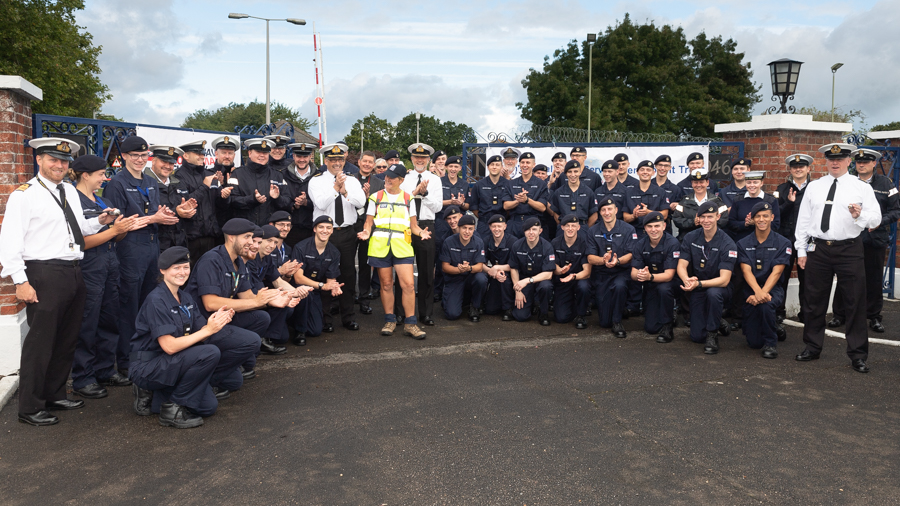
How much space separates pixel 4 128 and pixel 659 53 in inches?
1486

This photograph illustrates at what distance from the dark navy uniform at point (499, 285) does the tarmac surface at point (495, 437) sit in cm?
177

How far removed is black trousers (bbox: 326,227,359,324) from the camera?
7809 millimetres

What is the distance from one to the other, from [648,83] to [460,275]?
32.7 m

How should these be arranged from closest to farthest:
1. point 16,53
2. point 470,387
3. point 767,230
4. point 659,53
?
point 470,387 < point 767,230 < point 16,53 < point 659,53

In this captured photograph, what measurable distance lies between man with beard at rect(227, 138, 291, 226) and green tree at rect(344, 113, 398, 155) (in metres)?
45.8

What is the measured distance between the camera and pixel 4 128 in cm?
577

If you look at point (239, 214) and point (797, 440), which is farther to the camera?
point (239, 214)

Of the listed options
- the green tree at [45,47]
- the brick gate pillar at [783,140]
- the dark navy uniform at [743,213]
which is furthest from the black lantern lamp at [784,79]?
the green tree at [45,47]

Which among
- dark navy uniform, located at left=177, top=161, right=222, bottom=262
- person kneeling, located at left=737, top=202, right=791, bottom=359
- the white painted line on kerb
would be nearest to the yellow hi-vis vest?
dark navy uniform, located at left=177, top=161, right=222, bottom=262

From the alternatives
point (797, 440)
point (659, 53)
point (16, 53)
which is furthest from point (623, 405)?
point (659, 53)

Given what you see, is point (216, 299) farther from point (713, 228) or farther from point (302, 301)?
point (713, 228)

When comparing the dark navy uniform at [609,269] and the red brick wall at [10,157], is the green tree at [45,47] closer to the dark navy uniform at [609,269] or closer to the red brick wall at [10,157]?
the red brick wall at [10,157]

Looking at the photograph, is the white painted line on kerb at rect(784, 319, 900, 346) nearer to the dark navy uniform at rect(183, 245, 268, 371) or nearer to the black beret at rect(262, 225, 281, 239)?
the black beret at rect(262, 225, 281, 239)

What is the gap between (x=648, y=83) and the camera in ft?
123
